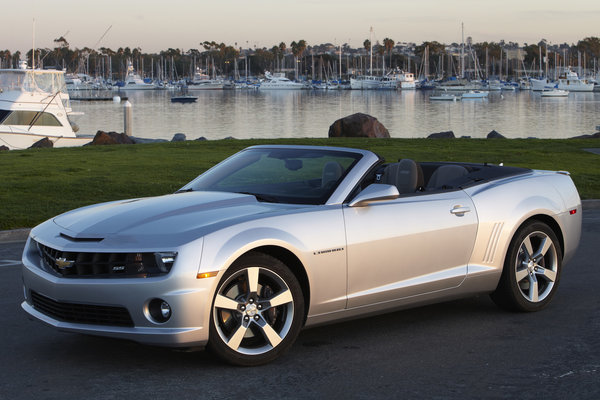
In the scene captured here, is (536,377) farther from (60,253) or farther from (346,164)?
(60,253)

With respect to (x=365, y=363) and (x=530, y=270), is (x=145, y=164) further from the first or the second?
(x=365, y=363)

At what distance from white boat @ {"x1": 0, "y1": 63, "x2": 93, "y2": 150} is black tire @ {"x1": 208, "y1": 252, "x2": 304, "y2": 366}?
33.6 metres

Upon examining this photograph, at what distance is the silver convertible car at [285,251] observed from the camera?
547 cm

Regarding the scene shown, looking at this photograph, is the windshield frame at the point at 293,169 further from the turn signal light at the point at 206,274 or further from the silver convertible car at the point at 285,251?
the turn signal light at the point at 206,274

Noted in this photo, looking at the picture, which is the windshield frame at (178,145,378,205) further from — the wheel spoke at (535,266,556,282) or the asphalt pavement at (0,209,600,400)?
the wheel spoke at (535,266,556,282)

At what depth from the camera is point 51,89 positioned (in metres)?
39.9

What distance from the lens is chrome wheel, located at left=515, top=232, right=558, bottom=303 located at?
738 cm

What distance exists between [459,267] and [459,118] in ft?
239

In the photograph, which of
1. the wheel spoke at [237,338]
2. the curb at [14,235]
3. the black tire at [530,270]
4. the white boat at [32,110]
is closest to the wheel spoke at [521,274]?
the black tire at [530,270]

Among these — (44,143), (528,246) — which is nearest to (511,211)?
(528,246)

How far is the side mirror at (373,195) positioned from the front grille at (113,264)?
1.50 m

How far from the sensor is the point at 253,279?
5719mm

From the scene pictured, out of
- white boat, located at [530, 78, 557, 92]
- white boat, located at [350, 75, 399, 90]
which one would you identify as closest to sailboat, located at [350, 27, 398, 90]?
white boat, located at [350, 75, 399, 90]

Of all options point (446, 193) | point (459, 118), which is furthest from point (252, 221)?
point (459, 118)
